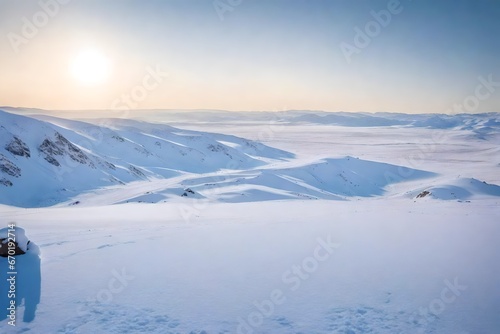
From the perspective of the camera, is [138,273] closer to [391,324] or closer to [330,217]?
[391,324]

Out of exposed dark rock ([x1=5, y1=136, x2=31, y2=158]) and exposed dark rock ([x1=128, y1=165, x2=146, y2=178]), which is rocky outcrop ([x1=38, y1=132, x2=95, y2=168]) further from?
exposed dark rock ([x1=128, y1=165, x2=146, y2=178])

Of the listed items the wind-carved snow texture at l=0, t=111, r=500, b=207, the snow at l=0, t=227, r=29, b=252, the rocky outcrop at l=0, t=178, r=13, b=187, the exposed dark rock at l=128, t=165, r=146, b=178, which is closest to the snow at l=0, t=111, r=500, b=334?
the snow at l=0, t=227, r=29, b=252

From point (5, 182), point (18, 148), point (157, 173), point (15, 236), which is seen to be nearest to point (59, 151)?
point (18, 148)

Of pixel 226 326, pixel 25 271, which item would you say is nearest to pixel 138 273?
pixel 25 271

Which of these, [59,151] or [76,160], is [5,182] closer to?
[59,151]

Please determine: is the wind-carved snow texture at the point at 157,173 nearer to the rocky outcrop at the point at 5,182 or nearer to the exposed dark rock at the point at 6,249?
the rocky outcrop at the point at 5,182

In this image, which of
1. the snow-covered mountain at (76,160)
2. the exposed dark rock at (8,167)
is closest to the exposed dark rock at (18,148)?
the snow-covered mountain at (76,160)
